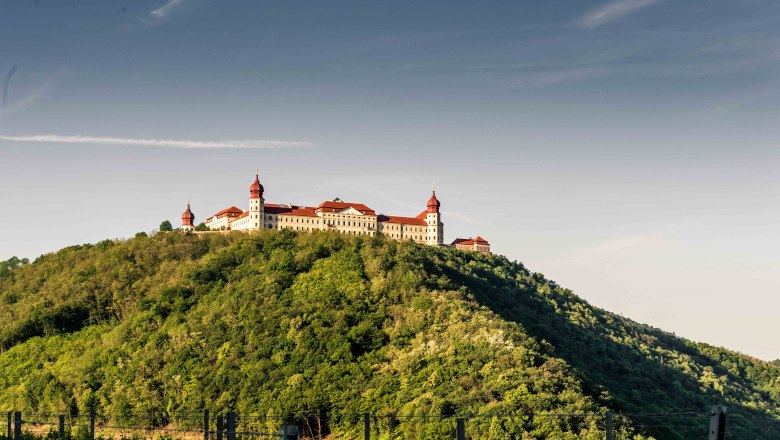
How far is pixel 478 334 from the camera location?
5475 centimetres

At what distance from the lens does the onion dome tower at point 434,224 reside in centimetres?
9819

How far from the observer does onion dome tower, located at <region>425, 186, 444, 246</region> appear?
9819 cm

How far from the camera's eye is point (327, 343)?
190ft

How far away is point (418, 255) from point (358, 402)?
76.3 feet

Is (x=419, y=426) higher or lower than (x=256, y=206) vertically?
lower

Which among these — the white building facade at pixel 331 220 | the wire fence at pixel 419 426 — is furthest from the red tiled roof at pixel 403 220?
the wire fence at pixel 419 426

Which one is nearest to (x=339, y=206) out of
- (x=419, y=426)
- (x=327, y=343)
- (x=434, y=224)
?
(x=434, y=224)

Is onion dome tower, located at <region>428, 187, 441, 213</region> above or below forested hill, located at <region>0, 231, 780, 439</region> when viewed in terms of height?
above

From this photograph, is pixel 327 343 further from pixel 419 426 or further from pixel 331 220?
pixel 331 220

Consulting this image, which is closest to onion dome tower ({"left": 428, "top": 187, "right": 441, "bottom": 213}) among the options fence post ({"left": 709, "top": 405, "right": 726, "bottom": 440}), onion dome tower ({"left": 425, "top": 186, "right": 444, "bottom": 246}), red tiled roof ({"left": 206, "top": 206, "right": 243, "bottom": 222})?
onion dome tower ({"left": 425, "top": 186, "right": 444, "bottom": 246})

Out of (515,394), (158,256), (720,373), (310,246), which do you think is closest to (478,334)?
(515,394)

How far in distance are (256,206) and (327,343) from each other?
3410 centimetres

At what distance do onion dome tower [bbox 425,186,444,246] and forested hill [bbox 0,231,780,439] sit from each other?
25.2ft

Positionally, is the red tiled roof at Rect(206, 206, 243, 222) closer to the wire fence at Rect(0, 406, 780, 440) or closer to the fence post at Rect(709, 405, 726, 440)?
the wire fence at Rect(0, 406, 780, 440)
